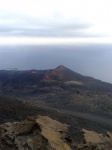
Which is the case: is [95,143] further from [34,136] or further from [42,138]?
[34,136]

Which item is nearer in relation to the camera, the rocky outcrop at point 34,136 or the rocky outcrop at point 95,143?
the rocky outcrop at point 34,136


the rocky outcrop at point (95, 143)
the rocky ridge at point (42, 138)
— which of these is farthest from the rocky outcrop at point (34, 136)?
the rocky outcrop at point (95, 143)

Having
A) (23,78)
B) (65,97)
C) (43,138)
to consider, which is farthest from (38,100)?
(43,138)

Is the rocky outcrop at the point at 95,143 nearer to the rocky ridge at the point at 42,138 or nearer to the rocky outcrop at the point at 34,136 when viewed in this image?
the rocky ridge at the point at 42,138

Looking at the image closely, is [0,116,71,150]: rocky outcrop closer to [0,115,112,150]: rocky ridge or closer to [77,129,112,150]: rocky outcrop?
[0,115,112,150]: rocky ridge

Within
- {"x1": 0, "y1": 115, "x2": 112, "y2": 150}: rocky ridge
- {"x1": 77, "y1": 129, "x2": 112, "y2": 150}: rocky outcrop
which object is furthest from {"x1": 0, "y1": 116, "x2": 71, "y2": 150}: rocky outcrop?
{"x1": 77, "y1": 129, "x2": 112, "y2": 150}: rocky outcrop

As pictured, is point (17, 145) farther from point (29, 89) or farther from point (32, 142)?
point (29, 89)

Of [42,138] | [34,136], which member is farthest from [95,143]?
[34,136]

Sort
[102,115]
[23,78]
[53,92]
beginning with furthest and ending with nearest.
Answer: [23,78]
[53,92]
[102,115]
